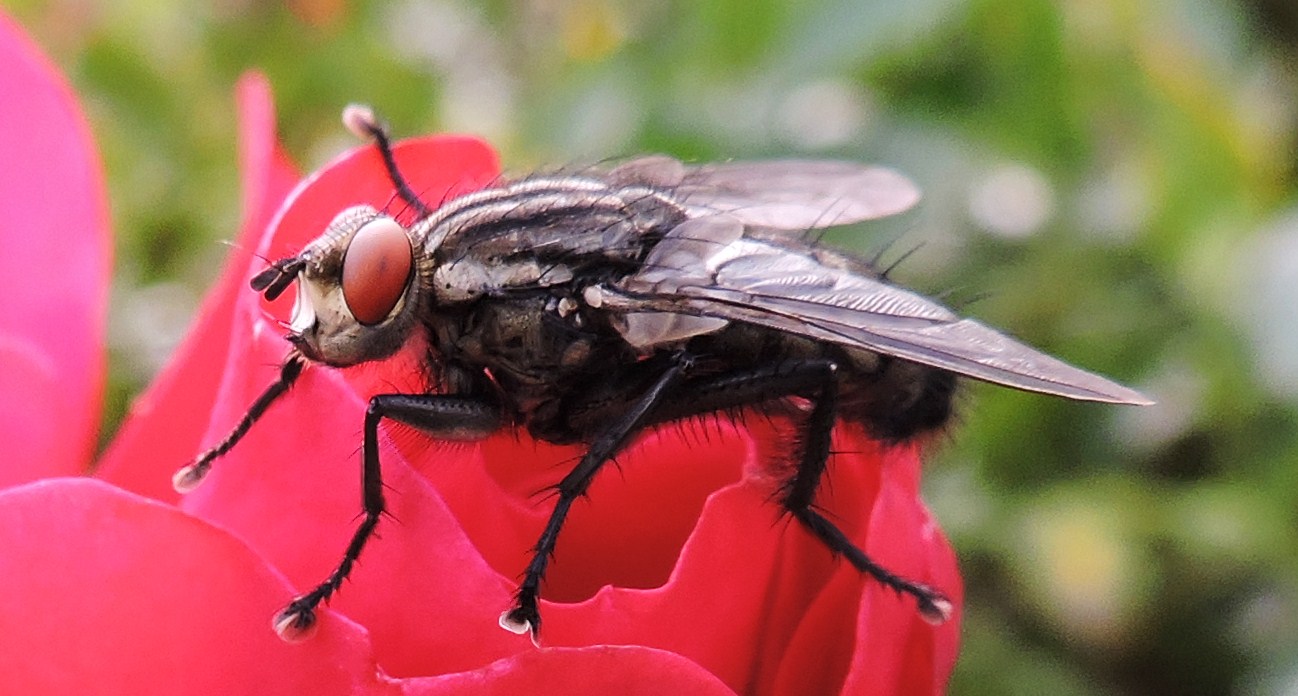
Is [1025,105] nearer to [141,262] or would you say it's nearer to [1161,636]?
[1161,636]

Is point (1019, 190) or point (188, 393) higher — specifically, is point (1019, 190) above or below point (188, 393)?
below

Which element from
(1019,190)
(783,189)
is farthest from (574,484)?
(1019,190)

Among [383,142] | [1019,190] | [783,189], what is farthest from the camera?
[1019,190]

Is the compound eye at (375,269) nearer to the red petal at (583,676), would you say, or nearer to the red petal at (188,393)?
the red petal at (188,393)

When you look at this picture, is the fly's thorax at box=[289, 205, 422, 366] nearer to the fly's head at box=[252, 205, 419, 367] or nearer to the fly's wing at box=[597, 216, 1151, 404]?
the fly's head at box=[252, 205, 419, 367]

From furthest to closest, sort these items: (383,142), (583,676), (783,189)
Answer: (783,189) < (383,142) < (583,676)

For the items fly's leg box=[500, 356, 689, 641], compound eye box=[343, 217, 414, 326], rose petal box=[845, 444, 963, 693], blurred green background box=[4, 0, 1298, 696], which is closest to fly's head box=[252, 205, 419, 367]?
compound eye box=[343, 217, 414, 326]

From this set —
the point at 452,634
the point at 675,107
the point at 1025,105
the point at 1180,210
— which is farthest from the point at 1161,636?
the point at 452,634

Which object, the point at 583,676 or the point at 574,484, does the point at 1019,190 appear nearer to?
the point at 574,484
